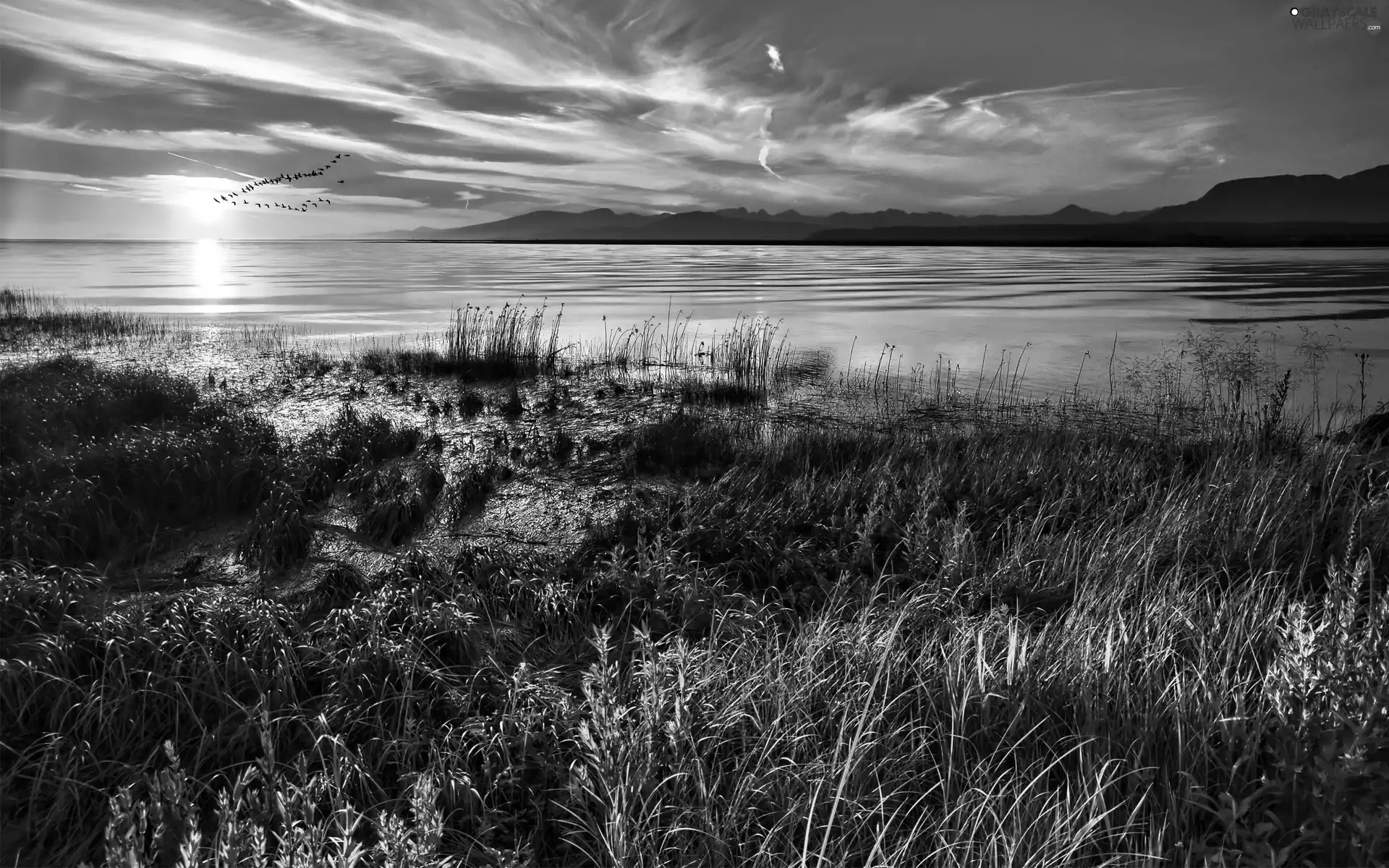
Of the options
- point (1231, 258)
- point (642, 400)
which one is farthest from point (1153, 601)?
point (1231, 258)

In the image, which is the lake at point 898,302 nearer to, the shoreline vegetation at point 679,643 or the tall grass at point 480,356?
the tall grass at point 480,356

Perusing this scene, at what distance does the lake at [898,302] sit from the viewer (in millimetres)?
21891

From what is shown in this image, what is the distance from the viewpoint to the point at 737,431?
1135 centimetres

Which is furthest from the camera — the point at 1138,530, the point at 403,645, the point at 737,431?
the point at 737,431

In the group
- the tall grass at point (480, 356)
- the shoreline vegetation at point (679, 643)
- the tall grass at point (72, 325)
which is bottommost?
the shoreline vegetation at point (679, 643)

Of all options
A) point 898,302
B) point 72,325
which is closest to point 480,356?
point 72,325

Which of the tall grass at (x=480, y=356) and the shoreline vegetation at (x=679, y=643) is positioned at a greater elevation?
the tall grass at (x=480, y=356)

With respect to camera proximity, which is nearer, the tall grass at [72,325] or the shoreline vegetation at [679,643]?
the shoreline vegetation at [679,643]

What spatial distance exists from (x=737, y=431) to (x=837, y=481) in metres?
3.29

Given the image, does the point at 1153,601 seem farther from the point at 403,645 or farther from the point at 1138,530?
the point at 403,645

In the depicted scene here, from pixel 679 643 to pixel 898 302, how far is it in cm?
3561

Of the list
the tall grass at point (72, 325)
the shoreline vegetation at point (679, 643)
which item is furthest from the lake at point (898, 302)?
the shoreline vegetation at point (679, 643)

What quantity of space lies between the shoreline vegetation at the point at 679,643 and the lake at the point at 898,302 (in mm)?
10497

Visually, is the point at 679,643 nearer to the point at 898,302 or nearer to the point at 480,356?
the point at 480,356
